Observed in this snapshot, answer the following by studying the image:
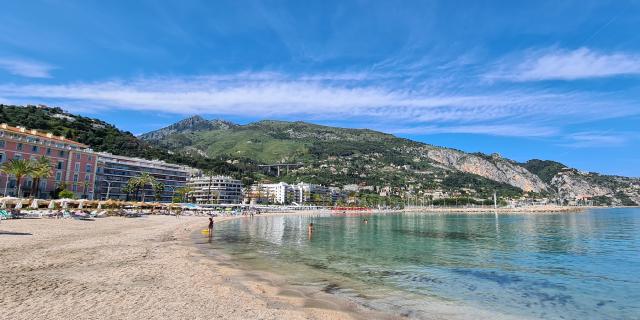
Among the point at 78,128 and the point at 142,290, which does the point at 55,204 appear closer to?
the point at 142,290

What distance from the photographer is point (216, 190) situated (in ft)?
546

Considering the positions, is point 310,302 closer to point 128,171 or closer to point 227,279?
point 227,279

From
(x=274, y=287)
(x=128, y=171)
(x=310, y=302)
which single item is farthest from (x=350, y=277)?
(x=128, y=171)

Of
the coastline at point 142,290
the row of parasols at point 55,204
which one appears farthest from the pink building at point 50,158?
the coastline at point 142,290

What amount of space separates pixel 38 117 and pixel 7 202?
12074 cm

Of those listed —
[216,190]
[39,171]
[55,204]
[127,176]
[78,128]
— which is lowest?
[55,204]

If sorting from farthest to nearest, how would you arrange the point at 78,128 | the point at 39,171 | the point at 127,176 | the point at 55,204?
the point at 78,128, the point at 127,176, the point at 39,171, the point at 55,204

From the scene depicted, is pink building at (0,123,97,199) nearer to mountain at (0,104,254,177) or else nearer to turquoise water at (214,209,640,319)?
mountain at (0,104,254,177)

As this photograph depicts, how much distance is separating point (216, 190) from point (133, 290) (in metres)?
159

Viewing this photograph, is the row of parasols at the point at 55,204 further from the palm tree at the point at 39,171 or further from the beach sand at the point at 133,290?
the beach sand at the point at 133,290

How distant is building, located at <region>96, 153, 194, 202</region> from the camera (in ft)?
382

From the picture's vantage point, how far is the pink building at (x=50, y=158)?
7238 centimetres

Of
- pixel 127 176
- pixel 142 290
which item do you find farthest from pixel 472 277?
pixel 127 176

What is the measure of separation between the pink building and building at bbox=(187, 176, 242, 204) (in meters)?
74.0
